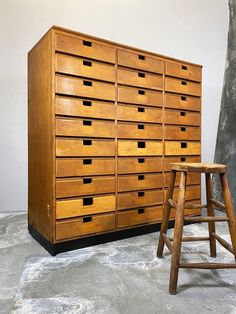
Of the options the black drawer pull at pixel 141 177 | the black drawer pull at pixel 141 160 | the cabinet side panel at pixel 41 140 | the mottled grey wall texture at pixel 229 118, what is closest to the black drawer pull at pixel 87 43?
the cabinet side panel at pixel 41 140

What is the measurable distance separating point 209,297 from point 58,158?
3.89ft

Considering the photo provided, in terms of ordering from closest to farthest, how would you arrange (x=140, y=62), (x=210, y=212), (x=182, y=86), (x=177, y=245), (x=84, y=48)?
(x=177, y=245), (x=210, y=212), (x=84, y=48), (x=140, y=62), (x=182, y=86)

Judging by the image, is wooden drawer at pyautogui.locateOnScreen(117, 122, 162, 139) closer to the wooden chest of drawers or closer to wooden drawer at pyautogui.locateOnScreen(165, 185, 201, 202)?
the wooden chest of drawers

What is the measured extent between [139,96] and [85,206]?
98cm

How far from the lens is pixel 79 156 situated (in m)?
1.76

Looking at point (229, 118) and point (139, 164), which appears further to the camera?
point (229, 118)

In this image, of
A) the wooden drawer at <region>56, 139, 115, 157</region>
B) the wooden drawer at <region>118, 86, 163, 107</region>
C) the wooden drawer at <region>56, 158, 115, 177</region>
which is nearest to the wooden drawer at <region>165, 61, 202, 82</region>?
the wooden drawer at <region>118, 86, 163, 107</region>

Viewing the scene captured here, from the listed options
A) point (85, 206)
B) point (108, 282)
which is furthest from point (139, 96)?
point (108, 282)

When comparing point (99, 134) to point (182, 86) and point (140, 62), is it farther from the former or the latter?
point (182, 86)

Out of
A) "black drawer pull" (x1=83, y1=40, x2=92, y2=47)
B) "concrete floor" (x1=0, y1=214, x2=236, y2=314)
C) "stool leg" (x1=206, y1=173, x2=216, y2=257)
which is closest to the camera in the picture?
"concrete floor" (x1=0, y1=214, x2=236, y2=314)

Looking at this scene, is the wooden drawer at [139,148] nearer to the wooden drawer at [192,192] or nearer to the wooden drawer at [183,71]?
the wooden drawer at [192,192]

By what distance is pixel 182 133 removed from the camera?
229 cm

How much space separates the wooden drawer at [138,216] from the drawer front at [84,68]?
1.07m

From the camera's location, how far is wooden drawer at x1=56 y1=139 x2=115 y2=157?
5.53 feet
